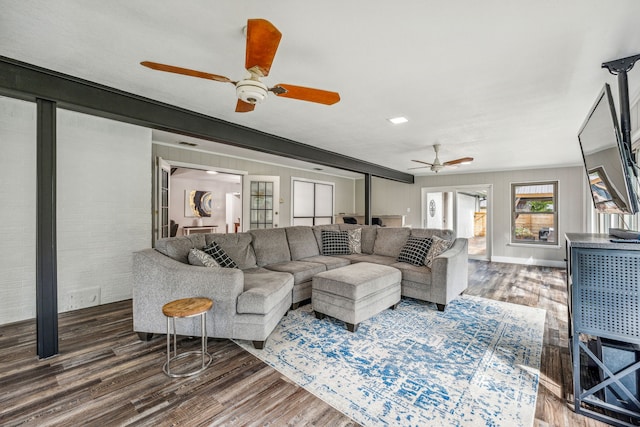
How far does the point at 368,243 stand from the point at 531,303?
2.35 meters

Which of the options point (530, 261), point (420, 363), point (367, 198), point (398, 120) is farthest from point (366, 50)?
point (530, 261)

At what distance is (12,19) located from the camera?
1.65m

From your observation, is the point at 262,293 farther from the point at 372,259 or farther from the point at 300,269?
the point at 372,259

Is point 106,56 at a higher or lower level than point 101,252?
higher

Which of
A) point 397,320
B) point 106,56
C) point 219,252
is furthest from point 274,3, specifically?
point 397,320

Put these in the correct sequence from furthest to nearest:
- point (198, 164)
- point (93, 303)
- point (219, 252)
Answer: point (198, 164) < point (93, 303) < point (219, 252)

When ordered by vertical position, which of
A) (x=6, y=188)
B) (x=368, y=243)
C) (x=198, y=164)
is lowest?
(x=368, y=243)

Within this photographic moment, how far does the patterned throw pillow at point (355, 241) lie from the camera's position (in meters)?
4.61

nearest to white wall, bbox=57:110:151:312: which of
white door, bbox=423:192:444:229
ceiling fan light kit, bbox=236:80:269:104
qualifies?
ceiling fan light kit, bbox=236:80:269:104

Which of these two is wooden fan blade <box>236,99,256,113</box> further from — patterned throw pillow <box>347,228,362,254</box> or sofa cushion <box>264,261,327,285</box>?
patterned throw pillow <box>347,228,362,254</box>

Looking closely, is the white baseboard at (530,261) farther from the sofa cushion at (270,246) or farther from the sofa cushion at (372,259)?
the sofa cushion at (270,246)

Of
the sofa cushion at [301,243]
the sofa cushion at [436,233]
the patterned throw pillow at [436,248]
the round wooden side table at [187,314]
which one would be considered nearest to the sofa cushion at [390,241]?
the sofa cushion at [436,233]

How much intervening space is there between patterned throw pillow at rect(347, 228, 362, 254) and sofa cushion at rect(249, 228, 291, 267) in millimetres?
1129

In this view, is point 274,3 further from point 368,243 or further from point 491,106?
point 368,243
